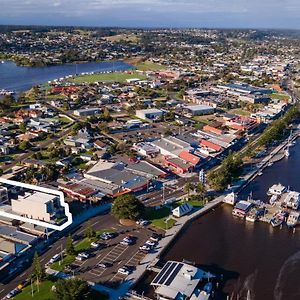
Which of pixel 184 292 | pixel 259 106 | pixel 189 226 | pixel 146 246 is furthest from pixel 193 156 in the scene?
pixel 259 106

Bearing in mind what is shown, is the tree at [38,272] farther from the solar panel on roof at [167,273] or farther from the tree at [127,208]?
the tree at [127,208]

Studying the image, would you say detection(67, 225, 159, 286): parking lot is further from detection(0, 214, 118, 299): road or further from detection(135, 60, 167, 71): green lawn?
detection(135, 60, 167, 71): green lawn

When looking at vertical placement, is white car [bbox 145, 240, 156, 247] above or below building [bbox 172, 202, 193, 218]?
below

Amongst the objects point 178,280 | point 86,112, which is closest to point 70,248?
point 178,280

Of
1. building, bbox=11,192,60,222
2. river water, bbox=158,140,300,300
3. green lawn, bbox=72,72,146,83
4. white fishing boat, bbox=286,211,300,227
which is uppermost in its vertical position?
green lawn, bbox=72,72,146,83

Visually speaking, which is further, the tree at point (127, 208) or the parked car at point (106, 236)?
the tree at point (127, 208)

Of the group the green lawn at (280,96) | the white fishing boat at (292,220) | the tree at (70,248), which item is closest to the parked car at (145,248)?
the tree at (70,248)

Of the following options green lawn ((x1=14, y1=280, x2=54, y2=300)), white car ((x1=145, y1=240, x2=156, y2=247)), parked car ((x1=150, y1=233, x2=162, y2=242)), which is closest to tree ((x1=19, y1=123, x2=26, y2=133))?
parked car ((x1=150, y1=233, x2=162, y2=242))

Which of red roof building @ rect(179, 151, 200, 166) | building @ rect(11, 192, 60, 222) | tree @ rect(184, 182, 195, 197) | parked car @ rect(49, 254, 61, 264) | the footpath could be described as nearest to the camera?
the footpath
